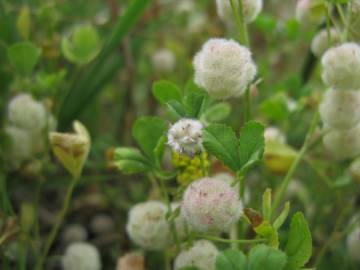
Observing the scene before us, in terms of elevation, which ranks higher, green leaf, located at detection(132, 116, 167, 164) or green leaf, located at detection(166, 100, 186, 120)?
green leaf, located at detection(166, 100, 186, 120)

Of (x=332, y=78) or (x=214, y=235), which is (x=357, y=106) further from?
(x=214, y=235)

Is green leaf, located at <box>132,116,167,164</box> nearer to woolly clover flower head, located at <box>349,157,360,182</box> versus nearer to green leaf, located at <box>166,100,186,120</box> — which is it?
green leaf, located at <box>166,100,186,120</box>

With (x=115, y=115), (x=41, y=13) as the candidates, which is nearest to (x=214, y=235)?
(x=41, y=13)

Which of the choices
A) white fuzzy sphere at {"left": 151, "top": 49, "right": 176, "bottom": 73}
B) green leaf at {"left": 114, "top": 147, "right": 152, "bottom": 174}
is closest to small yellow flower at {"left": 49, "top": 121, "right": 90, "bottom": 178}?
green leaf at {"left": 114, "top": 147, "right": 152, "bottom": 174}

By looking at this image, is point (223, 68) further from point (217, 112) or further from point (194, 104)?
point (217, 112)

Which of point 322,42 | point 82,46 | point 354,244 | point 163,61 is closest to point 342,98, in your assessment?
point 322,42

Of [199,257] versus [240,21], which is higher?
[240,21]

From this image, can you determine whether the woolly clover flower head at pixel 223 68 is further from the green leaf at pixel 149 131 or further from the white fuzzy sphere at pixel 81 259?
the white fuzzy sphere at pixel 81 259
